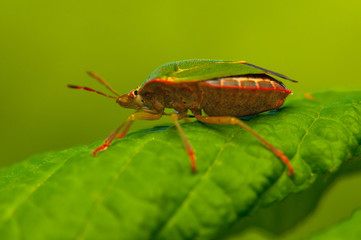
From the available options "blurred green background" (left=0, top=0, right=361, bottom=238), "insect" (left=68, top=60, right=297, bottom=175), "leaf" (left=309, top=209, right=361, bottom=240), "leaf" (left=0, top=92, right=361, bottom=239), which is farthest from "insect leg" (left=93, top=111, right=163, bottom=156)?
"blurred green background" (left=0, top=0, right=361, bottom=238)

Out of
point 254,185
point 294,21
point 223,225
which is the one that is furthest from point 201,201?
point 294,21

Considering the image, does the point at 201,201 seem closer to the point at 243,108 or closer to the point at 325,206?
the point at 243,108

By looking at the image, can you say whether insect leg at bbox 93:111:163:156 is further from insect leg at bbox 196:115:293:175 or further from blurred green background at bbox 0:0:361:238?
blurred green background at bbox 0:0:361:238

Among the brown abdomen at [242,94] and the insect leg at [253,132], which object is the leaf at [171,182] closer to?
the insect leg at [253,132]

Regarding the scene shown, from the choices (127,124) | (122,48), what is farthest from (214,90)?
(122,48)

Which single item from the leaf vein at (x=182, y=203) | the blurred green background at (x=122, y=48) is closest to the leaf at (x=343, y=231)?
the leaf vein at (x=182, y=203)

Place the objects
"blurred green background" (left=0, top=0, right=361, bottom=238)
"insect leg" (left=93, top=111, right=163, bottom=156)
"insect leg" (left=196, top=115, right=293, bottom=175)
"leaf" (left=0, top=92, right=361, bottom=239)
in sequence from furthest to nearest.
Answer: "blurred green background" (left=0, top=0, right=361, bottom=238) → "insect leg" (left=93, top=111, right=163, bottom=156) → "insect leg" (left=196, top=115, right=293, bottom=175) → "leaf" (left=0, top=92, right=361, bottom=239)

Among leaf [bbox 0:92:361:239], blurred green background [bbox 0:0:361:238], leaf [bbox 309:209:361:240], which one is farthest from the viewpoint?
blurred green background [bbox 0:0:361:238]

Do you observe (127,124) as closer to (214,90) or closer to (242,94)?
(214,90)
